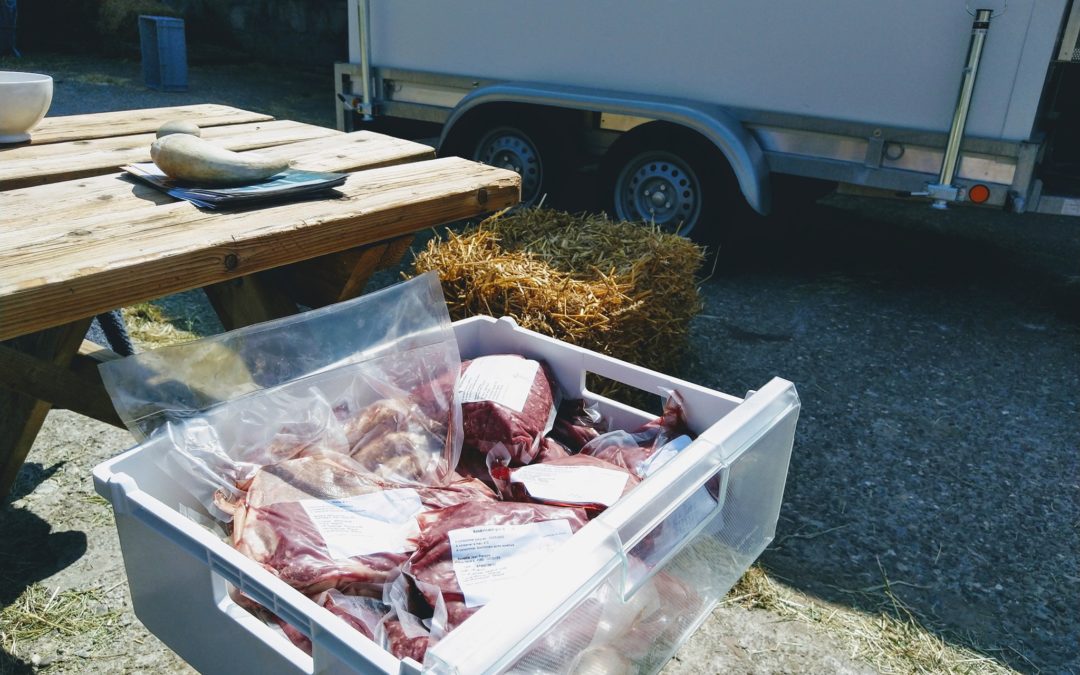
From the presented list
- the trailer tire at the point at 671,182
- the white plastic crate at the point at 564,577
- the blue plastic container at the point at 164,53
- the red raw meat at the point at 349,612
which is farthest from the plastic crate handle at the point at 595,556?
the blue plastic container at the point at 164,53

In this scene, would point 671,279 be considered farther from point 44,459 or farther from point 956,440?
point 44,459

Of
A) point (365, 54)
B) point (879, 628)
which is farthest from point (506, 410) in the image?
point (365, 54)

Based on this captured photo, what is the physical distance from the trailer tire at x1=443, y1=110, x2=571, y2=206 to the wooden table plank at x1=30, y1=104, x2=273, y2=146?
7.54ft

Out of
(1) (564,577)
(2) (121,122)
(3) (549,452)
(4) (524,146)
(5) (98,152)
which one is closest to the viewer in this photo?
(1) (564,577)

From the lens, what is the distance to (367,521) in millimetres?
1461

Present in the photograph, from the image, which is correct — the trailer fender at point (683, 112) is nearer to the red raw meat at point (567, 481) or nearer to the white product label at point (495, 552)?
the red raw meat at point (567, 481)

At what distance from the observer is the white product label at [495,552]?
128 centimetres

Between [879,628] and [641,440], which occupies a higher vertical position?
[641,440]

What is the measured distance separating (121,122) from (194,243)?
1352 millimetres

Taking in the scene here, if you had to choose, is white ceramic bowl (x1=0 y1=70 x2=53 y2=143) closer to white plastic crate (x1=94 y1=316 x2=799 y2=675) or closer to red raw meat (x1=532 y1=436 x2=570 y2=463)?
white plastic crate (x1=94 y1=316 x2=799 y2=675)

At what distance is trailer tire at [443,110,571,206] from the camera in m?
5.05

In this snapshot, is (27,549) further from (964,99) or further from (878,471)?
(964,99)

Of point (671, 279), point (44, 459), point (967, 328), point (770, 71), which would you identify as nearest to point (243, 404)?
point (44, 459)

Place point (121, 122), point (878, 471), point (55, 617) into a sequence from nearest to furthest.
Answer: point (55, 617) < point (121, 122) < point (878, 471)
